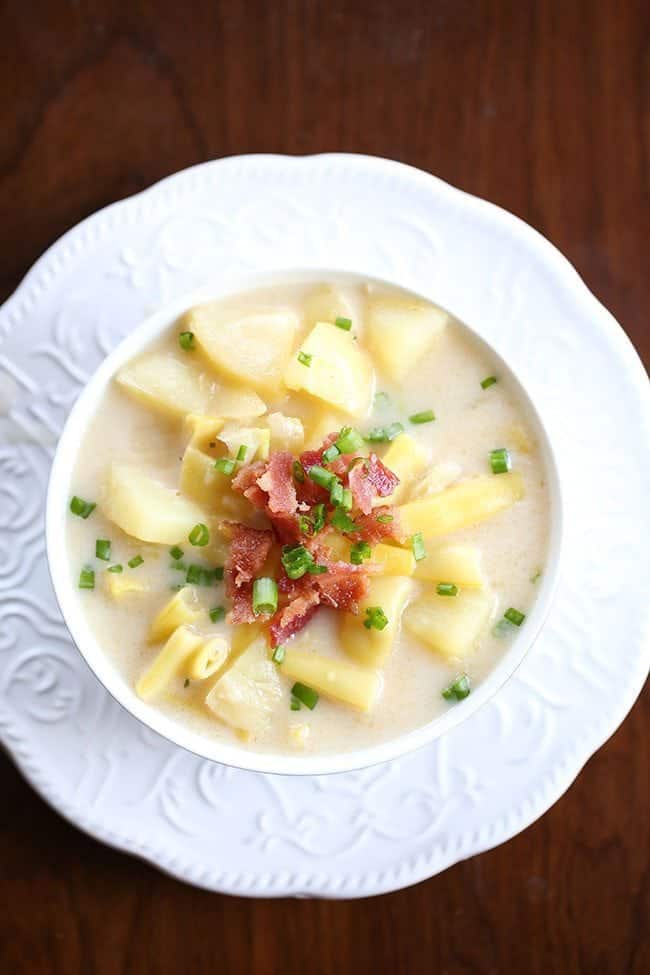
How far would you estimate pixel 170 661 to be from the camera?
8.36 feet

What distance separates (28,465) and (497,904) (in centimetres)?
191

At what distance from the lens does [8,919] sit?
3.23 metres

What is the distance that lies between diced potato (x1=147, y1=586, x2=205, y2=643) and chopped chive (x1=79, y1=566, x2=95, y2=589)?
0.18 m

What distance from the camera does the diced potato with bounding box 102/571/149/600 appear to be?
2578 millimetres

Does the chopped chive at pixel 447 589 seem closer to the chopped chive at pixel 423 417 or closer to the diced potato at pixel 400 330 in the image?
the chopped chive at pixel 423 417

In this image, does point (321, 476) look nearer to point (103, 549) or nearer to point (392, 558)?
point (392, 558)

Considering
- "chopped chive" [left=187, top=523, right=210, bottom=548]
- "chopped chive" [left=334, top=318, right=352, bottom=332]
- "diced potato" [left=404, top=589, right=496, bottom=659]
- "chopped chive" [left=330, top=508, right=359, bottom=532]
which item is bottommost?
"chopped chive" [left=187, top=523, right=210, bottom=548]

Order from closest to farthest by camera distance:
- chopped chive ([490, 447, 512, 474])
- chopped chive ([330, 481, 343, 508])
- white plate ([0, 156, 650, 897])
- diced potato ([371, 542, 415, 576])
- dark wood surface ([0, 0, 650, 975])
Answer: chopped chive ([330, 481, 343, 508]), diced potato ([371, 542, 415, 576]), chopped chive ([490, 447, 512, 474]), white plate ([0, 156, 650, 897]), dark wood surface ([0, 0, 650, 975])

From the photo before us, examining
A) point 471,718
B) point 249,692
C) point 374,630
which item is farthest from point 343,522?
point 471,718

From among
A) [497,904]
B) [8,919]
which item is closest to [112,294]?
[8,919]

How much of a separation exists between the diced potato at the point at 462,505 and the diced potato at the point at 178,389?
0.48 m

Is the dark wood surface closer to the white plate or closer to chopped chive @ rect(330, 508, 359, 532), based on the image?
the white plate

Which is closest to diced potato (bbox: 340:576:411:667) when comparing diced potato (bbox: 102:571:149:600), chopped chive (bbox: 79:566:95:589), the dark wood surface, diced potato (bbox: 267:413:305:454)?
diced potato (bbox: 267:413:305:454)

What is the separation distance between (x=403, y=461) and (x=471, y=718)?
81 centimetres
